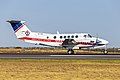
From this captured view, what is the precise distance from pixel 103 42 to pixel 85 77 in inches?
1730

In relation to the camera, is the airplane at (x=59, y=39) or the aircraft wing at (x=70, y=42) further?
the aircraft wing at (x=70, y=42)

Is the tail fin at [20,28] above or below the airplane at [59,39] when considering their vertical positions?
above

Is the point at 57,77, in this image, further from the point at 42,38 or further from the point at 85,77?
the point at 42,38

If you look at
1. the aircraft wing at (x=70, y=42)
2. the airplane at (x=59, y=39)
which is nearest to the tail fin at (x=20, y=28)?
the airplane at (x=59, y=39)

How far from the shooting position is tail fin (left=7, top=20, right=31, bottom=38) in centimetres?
7356

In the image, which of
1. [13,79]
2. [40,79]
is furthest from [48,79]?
[13,79]

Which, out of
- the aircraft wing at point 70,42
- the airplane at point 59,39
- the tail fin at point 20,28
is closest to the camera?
the airplane at point 59,39

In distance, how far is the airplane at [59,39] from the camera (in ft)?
222

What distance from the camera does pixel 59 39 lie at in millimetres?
69875

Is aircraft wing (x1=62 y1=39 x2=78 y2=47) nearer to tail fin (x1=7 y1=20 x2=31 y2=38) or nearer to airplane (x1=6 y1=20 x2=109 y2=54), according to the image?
airplane (x1=6 y1=20 x2=109 y2=54)

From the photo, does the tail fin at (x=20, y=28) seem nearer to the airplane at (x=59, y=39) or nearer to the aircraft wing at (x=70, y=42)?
the airplane at (x=59, y=39)

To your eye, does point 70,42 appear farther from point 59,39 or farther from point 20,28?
point 20,28

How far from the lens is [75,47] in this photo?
69312 millimetres

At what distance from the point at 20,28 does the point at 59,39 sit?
31.7 feet
